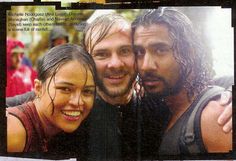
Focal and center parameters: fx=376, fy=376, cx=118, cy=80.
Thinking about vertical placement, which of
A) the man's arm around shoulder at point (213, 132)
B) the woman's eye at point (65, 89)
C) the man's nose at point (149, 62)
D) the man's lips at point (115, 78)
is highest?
the man's nose at point (149, 62)

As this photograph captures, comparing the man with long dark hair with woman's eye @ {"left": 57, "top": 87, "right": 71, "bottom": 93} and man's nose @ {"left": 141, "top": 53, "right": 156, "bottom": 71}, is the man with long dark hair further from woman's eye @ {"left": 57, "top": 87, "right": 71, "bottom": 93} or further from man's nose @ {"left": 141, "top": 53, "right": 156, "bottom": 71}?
woman's eye @ {"left": 57, "top": 87, "right": 71, "bottom": 93}

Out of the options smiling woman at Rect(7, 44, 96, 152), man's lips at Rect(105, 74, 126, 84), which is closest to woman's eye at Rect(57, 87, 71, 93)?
smiling woman at Rect(7, 44, 96, 152)

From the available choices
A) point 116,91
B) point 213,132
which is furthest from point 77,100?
point 213,132

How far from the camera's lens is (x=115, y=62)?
2043mm

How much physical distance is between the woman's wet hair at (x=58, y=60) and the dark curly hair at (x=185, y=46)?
298 mm

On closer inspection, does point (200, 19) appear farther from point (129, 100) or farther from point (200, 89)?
point (129, 100)

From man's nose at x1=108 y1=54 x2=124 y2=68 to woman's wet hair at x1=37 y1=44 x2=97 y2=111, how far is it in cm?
10

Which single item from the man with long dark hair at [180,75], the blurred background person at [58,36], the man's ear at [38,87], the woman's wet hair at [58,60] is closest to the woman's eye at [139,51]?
the man with long dark hair at [180,75]

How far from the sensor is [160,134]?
6.79 ft

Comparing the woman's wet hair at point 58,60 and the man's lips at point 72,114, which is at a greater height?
the woman's wet hair at point 58,60

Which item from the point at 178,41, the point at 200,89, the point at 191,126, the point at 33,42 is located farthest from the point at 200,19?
the point at 33,42

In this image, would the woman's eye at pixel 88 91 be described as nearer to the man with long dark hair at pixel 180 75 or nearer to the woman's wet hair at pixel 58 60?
the woman's wet hair at pixel 58 60

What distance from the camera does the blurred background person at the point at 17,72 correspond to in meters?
2.06

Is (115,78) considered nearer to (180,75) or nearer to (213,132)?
(180,75)
